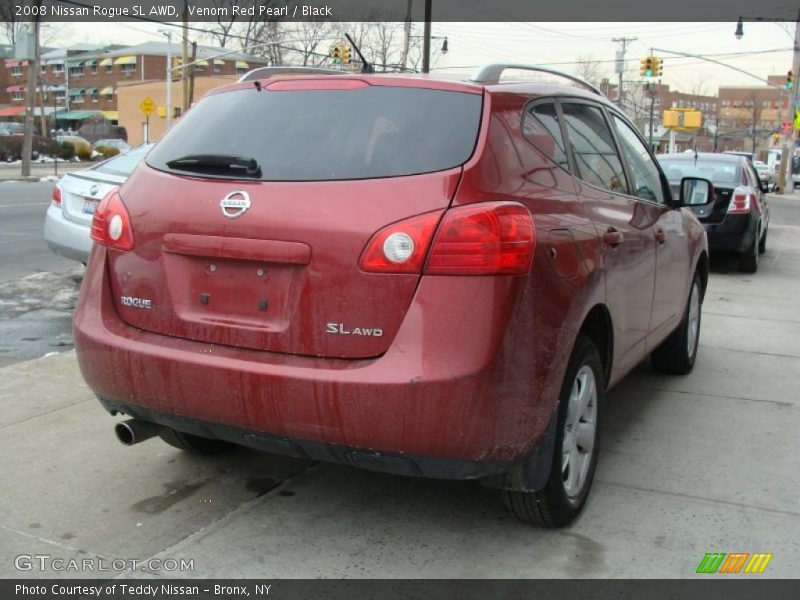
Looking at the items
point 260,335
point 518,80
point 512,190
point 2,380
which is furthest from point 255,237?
point 2,380

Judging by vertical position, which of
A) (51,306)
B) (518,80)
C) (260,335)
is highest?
(518,80)

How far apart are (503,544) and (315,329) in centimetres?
117

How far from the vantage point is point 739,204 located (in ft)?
34.2

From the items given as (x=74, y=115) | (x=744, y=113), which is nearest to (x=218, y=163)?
(x=74, y=115)

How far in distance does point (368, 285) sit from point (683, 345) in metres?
3.43

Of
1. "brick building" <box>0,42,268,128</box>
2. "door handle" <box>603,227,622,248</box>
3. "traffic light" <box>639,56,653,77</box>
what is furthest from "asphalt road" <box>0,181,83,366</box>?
"brick building" <box>0,42,268,128</box>

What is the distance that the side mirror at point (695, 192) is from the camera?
5.01 meters

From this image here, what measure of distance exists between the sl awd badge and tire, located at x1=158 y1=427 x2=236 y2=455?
125cm

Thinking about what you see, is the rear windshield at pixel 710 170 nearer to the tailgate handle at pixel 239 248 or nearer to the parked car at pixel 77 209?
the parked car at pixel 77 209

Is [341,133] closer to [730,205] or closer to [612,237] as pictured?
[612,237]

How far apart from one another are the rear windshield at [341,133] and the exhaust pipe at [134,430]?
1014mm

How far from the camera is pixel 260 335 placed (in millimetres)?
2814

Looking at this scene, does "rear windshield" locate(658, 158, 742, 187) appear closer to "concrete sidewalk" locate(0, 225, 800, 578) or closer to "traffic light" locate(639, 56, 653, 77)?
"concrete sidewalk" locate(0, 225, 800, 578)

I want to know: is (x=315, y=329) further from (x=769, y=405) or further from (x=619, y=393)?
(x=769, y=405)
